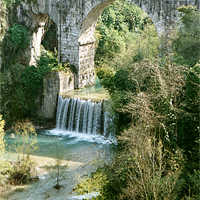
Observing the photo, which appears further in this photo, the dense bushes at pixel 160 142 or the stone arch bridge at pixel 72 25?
the stone arch bridge at pixel 72 25

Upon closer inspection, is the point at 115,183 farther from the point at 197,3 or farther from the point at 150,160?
the point at 197,3

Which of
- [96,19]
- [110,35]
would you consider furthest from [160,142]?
[110,35]

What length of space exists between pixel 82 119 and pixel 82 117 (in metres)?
0.08

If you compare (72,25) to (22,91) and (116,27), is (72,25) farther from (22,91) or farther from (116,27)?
(116,27)

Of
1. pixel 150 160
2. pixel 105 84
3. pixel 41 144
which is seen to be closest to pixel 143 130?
pixel 150 160

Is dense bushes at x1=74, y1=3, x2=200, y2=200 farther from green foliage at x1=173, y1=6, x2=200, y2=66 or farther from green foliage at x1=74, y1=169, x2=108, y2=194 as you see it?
green foliage at x1=173, y1=6, x2=200, y2=66

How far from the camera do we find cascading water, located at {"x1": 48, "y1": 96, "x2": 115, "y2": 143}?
15.8 meters

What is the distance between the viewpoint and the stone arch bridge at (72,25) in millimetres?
17359

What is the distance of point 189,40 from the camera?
12.3m

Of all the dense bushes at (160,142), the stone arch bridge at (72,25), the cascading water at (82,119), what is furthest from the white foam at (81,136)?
the dense bushes at (160,142)

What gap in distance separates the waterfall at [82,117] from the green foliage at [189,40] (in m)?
3.97

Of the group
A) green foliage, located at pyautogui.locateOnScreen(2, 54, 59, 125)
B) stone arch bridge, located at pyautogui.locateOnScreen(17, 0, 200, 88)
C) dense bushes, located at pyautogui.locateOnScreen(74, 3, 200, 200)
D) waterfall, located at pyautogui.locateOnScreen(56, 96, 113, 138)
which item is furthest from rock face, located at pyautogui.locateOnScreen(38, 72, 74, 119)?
dense bushes, located at pyautogui.locateOnScreen(74, 3, 200, 200)

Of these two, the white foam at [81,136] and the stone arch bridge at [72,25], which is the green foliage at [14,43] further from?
the white foam at [81,136]

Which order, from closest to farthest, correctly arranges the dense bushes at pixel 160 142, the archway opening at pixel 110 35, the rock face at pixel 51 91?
the dense bushes at pixel 160 142 < the rock face at pixel 51 91 < the archway opening at pixel 110 35
